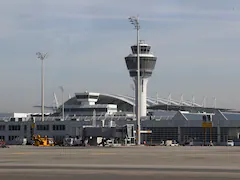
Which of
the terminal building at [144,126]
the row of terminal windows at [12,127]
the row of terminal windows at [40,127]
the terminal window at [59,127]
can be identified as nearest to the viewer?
the terminal building at [144,126]

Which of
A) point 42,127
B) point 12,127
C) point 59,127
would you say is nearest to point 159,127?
point 59,127

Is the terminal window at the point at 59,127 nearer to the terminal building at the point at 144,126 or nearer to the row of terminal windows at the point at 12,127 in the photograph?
the terminal building at the point at 144,126

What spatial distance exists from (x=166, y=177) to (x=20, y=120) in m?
129

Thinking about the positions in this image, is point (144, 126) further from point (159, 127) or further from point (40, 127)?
point (40, 127)

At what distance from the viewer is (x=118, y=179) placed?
83.0 feet

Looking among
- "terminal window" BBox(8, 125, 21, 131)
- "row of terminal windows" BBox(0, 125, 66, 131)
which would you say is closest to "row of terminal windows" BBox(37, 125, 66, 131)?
"row of terminal windows" BBox(0, 125, 66, 131)

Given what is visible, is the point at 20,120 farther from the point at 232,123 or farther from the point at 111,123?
the point at 232,123

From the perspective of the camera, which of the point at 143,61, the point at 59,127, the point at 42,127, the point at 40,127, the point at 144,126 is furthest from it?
the point at 143,61

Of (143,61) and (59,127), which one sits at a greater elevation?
(143,61)

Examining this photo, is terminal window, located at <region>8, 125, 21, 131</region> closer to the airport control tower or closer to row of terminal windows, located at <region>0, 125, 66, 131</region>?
row of terminal windows, located at <region>0, 125, 66, 131</region>

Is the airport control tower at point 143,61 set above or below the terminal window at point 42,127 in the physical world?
above

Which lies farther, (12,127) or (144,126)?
(12,127)

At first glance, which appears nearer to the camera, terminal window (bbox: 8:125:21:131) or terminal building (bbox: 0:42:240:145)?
terminal building (bbox: 0:42:240:145)

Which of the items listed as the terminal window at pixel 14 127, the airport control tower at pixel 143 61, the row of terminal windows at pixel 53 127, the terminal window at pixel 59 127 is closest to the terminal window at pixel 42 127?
the row of terminal windows at pixel 53 127
